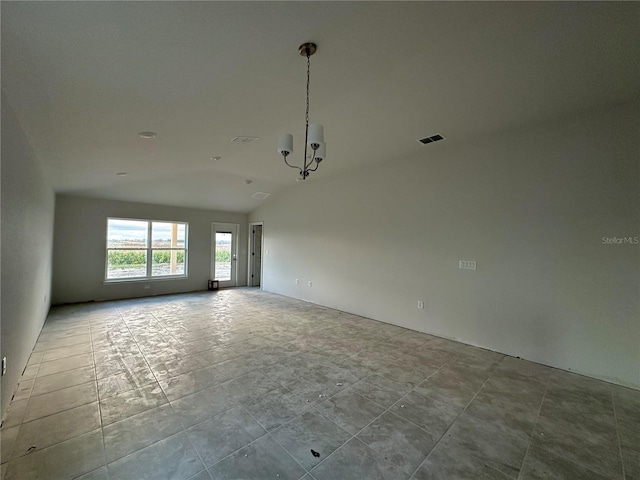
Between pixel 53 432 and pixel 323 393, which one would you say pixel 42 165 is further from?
pixel 323 393

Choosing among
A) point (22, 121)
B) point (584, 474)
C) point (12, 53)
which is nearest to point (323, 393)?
point (584, 474)

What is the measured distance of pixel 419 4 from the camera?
1763mm

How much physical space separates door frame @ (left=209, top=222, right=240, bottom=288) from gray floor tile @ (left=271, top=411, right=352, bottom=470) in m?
6.75

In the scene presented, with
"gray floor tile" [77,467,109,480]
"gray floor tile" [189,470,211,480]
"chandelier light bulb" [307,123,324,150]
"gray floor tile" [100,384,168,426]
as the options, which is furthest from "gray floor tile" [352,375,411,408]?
"chandelier light bulb" [307,123,324,150]

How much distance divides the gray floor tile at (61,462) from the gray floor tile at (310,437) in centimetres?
118

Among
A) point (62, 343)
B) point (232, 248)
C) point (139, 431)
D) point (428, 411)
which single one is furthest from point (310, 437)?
point (232, 248)

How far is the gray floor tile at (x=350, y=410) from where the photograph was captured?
7.07 ft

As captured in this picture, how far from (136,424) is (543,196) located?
4890 millimetres

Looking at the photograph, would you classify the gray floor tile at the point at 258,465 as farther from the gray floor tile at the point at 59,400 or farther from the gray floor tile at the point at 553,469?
the gray floor tile at the point at 59,400

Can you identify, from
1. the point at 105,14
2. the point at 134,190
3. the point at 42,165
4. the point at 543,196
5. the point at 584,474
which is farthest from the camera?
the point at 134,190

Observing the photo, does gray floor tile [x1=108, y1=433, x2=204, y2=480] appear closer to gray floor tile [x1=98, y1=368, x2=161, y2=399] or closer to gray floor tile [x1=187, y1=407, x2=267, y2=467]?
gray floor tile [x1=187, y1=407, x2=267, y2=467]

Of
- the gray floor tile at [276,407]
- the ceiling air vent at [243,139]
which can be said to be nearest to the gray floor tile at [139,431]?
the gray floor tile at [276,407]

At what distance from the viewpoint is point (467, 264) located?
4008mm

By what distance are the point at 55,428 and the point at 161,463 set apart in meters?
1.04
